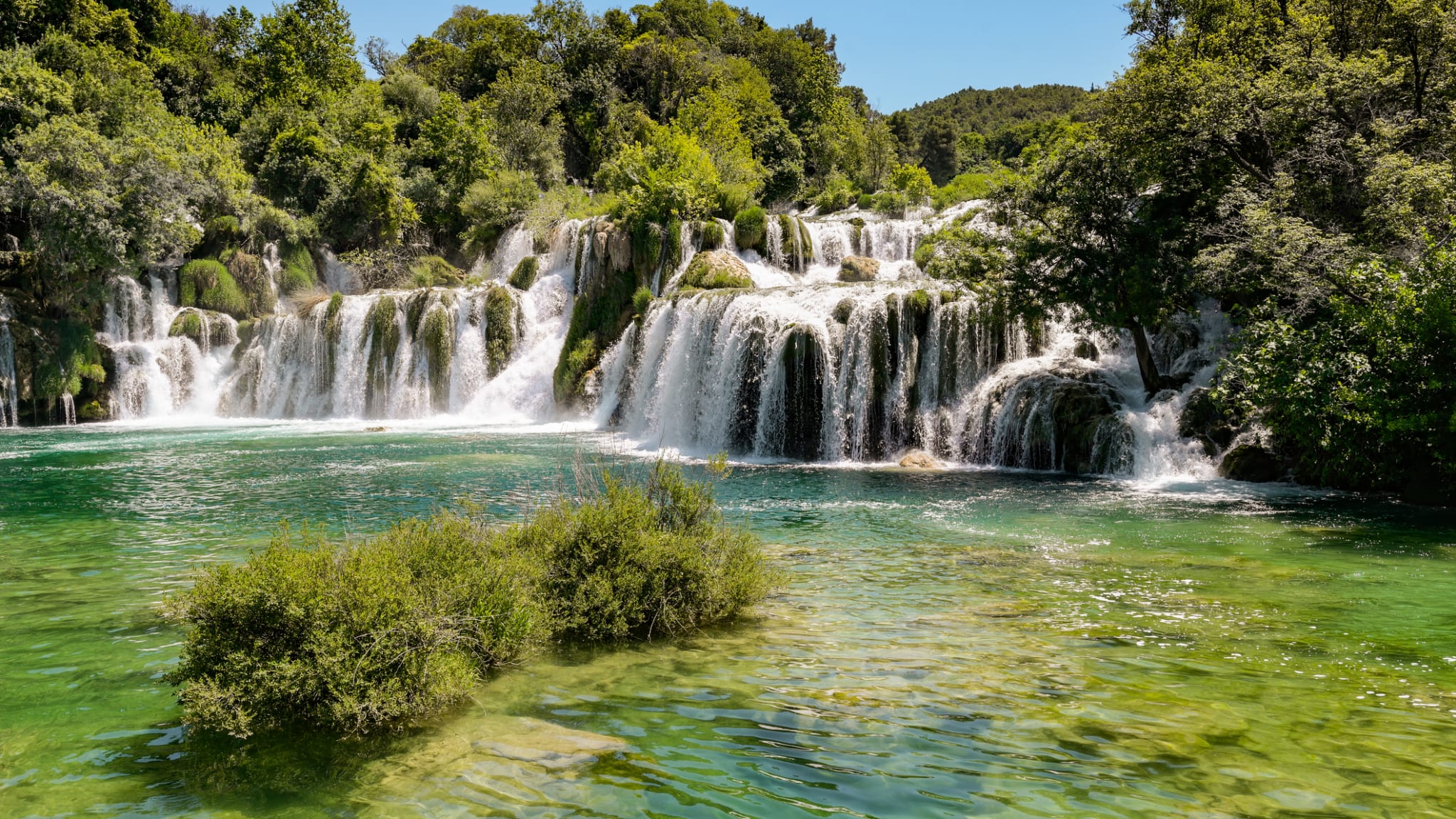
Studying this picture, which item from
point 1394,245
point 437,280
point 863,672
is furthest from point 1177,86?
point 437,280

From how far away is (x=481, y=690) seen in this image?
18.5 ft

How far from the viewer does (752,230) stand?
32.4 meters

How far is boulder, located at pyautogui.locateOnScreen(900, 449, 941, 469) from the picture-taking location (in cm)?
1867

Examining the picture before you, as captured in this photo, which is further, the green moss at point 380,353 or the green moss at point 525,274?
the green moss at point 525,274

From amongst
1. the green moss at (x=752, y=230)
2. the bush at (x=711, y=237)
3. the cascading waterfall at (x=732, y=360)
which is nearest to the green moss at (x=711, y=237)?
the bush at (x=711, y=237)

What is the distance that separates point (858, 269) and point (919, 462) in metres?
13.3

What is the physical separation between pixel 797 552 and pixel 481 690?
5355 mm

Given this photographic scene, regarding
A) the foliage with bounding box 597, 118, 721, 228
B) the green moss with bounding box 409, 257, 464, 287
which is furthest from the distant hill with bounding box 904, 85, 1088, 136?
the green moss with bounding box 409, 257, 464, 287

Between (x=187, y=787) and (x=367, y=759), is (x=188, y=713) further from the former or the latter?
(x=367, y=759)

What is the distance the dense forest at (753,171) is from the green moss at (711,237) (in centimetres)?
104

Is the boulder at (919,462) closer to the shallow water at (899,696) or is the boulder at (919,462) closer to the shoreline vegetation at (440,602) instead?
→ the shallow water at (899,696)

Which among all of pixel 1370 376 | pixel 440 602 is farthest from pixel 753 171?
pixel 440 602

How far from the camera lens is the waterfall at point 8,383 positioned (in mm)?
30500

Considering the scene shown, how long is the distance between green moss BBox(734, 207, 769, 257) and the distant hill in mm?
61325
